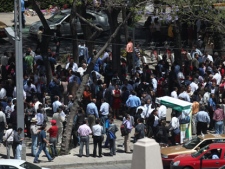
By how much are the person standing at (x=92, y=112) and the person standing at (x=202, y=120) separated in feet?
13.6

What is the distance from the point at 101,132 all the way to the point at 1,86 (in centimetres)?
572

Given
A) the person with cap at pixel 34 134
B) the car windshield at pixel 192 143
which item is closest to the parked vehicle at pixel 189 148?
the car windshield at pixel 192 143

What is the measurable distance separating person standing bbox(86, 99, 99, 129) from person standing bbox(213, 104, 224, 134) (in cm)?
483

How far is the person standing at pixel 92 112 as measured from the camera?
1099 inches

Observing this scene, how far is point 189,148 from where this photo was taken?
2488cm

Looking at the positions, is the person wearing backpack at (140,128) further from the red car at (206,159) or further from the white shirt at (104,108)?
the red car at (206,159)

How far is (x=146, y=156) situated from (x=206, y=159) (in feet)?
29.4

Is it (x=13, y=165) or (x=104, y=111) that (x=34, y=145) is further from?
(x=13, y=165)

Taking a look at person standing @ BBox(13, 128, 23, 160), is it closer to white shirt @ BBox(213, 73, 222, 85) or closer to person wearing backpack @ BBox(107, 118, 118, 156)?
person wearing backpack @ BBox(107, 118, 118, 156)

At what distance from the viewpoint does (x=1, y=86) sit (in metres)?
29.8

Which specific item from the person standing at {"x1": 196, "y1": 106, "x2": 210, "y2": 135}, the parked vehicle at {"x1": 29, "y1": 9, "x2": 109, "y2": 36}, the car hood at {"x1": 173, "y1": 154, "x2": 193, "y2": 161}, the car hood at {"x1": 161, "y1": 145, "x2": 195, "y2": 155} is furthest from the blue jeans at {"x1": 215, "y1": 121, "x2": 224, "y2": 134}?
the parked vehicle at {"x1": 29, "y1": 9, "x2": 109, "y2": 36}

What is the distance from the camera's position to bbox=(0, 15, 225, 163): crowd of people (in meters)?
26.5

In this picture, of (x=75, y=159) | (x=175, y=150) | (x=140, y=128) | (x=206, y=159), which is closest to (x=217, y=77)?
(x=140, y=128)

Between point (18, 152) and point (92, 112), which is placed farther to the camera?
point (92, 112)
